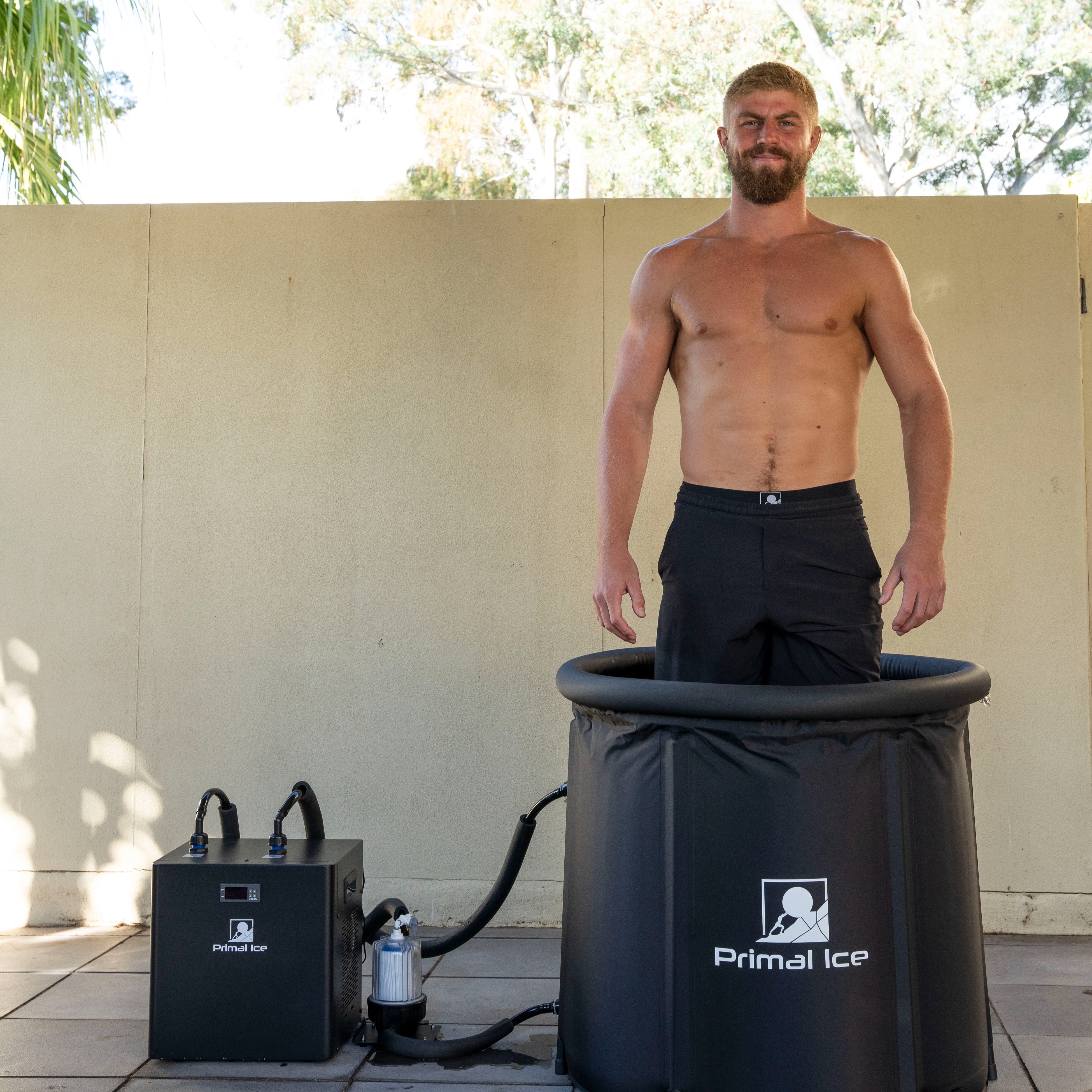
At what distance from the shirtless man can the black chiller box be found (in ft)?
2.59

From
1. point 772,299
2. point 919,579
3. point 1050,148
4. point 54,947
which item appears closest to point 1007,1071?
point 919,579

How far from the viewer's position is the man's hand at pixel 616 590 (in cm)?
191

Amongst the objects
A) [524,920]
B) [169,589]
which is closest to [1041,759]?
[524,920]

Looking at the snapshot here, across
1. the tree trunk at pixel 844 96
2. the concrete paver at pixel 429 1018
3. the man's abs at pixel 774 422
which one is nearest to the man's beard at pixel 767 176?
the man's abs at pixel 774 422

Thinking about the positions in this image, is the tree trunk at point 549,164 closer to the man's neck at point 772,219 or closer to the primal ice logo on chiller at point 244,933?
the man's neck at point 772,219

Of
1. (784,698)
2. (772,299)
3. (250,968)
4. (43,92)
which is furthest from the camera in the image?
(43,92)

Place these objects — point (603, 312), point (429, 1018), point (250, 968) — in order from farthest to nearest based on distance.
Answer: point (603, 312) < point (429, 1018) < point (250, 968)

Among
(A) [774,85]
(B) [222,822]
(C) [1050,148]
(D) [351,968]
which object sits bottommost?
(D) [351,968]

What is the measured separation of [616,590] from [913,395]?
24.8 inches

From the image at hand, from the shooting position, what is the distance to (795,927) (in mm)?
1548

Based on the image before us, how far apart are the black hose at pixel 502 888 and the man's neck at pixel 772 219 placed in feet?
3.68

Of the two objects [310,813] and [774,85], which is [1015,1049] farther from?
[774,85]

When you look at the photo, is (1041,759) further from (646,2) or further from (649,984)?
(646,2)

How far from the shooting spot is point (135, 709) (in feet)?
9.55
